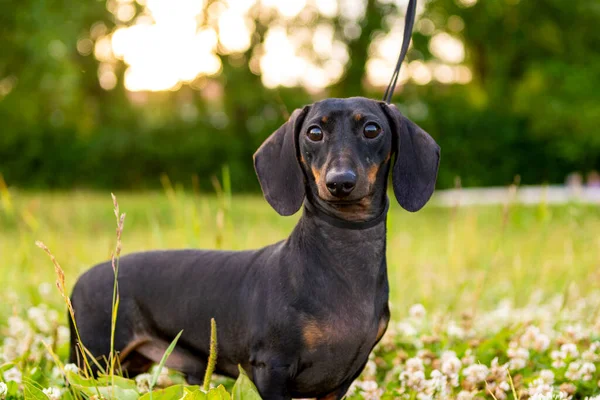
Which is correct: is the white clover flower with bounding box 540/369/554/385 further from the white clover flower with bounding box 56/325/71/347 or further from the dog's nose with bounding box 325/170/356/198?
the white clover flower with bounding box 56/325/71/347

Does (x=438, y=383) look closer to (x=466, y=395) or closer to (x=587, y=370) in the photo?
(x=466, y=395)

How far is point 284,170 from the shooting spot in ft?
9.36

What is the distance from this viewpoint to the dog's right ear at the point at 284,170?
282 centimetres

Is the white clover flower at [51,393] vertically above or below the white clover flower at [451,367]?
above

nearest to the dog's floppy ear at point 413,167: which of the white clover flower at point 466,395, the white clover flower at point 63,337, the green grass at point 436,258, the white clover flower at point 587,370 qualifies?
the white clover flower at point 466,395

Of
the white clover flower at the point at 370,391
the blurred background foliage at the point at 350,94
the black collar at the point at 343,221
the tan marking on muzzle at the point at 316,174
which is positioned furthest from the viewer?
the blurred background foliage at the point at 350,94

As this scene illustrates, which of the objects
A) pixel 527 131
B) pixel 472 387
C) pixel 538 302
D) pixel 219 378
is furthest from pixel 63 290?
pixel 527 131

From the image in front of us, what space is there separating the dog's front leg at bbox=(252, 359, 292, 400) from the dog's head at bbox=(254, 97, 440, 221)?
2.04ft

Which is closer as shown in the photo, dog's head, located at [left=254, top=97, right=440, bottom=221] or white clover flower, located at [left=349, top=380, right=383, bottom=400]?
dog's head, located at [left=254, top=97, right=440, bottom=221]

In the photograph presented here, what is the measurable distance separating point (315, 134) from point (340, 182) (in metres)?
0.35

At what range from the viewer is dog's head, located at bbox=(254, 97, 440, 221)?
2637 mm

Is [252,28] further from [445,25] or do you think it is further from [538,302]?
[538,302]

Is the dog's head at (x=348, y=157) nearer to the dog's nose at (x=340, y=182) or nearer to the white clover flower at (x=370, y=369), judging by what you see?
the dog's nose at (x=340, y=182)

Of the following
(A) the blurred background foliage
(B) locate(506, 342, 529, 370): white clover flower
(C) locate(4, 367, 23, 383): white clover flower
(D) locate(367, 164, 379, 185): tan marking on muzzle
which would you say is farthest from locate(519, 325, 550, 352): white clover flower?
(A) the blurred background foliage
